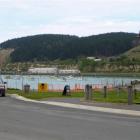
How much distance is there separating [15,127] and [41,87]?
43.7 meters

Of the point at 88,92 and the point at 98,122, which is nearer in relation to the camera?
the point at 98,122

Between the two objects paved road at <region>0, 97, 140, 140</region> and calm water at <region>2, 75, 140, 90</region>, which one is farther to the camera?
calm water at <region>2, 75, 140, 90</region>

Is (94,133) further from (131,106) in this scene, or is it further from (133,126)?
(131,106)

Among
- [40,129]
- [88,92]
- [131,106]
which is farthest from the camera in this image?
[88,92]

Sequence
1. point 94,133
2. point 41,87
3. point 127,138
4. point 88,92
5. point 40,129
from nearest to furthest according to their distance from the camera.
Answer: point 127,138 → point 94,133 → point 40,129 → point 88,92 → point 41,87

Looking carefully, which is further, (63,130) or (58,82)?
(58,82)

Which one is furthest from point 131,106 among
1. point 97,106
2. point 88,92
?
point 88,92

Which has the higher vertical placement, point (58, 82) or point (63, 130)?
point (58, 82)

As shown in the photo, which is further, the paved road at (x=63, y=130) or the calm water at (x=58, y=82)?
the calm water at (x=58, y=82)

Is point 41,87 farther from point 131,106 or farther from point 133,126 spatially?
point 133,126

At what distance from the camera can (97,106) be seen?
99.6ft

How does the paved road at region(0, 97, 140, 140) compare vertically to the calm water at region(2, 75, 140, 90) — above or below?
below

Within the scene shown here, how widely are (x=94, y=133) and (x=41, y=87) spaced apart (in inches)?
1807

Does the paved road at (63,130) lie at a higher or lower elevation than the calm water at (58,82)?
lower
